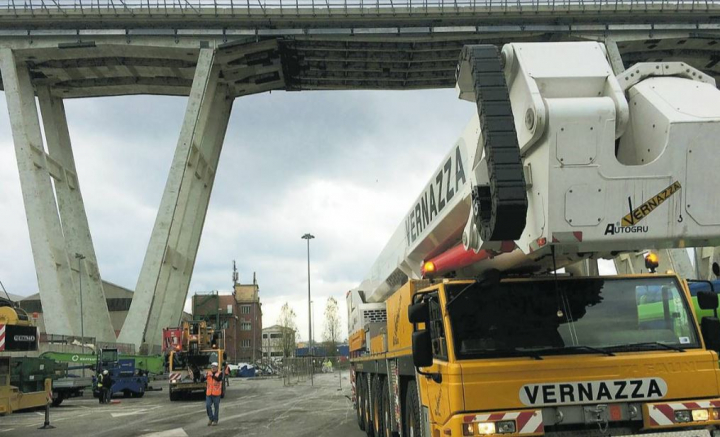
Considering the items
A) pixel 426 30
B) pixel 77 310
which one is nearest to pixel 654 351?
pixel 426 30

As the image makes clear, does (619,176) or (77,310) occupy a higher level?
(77,310)

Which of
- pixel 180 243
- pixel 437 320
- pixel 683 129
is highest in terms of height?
pixel 180 243

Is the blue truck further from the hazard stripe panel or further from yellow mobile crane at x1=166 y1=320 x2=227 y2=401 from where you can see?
the hazard stripe panel

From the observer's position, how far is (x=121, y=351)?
35500 mm

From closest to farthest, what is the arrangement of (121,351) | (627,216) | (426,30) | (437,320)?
1. (627,216)
2. (437,320)
3. (121,351)
4. (426,30)

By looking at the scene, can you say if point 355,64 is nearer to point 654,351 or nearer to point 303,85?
point 303,85

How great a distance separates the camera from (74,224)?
4250 centimetres

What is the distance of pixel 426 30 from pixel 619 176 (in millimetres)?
35598

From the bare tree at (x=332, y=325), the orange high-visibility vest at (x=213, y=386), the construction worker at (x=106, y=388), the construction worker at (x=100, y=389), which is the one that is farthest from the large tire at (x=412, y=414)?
the bare tree at (x=332, y=325)

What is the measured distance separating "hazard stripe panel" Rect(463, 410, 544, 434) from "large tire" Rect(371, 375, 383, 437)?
14.4 feet

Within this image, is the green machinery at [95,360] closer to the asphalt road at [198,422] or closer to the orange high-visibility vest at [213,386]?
the asphalt road at [198,422]

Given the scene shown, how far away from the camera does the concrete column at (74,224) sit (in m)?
41.6

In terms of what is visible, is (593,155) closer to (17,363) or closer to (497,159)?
(497,159)

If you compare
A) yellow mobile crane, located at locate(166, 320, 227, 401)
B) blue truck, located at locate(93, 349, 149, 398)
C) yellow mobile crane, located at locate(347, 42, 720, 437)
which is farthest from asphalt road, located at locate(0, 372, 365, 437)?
blue truck, located at locate(93, 349, 149, 398)
